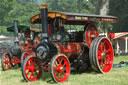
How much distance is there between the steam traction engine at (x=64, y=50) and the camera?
625 cm

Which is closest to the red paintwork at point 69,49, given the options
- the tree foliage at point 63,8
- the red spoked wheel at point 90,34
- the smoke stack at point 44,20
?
the red spoked wheel at point 90,34

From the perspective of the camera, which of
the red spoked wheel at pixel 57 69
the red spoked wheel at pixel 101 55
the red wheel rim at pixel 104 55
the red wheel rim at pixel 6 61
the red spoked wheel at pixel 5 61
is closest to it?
the red spoked wheel at pixel 57 69

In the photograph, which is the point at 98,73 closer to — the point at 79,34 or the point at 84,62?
the point at 84,62

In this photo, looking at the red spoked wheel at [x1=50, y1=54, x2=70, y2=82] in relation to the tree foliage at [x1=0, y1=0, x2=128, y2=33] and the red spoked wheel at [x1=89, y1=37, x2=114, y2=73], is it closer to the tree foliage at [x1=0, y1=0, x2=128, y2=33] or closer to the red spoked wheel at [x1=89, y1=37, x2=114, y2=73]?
the red spoked wheel at [x1=89, y1=37, x2=114, y2=73]

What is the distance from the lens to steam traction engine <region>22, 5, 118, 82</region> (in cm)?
625

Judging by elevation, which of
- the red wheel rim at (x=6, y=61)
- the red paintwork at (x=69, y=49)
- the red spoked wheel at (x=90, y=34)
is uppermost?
the red spoked wheel at (x=90, y=34)

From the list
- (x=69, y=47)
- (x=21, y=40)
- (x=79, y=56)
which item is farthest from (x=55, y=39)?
(x=21, y=40)

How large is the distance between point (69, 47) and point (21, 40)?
4481 millimetres

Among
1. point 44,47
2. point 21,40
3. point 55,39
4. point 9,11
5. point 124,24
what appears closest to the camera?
point 44,47

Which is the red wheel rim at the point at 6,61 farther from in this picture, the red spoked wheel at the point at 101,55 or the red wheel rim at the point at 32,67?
the red spoked wheel at the point at 101,55

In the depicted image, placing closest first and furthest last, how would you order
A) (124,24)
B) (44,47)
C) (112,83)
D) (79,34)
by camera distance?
(112,83), (44,47), (79,34), (124,24)

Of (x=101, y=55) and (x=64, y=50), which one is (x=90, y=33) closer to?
(x=101, y=55)

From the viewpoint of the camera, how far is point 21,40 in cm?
1084

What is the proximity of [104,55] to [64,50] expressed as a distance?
1.79 meters
